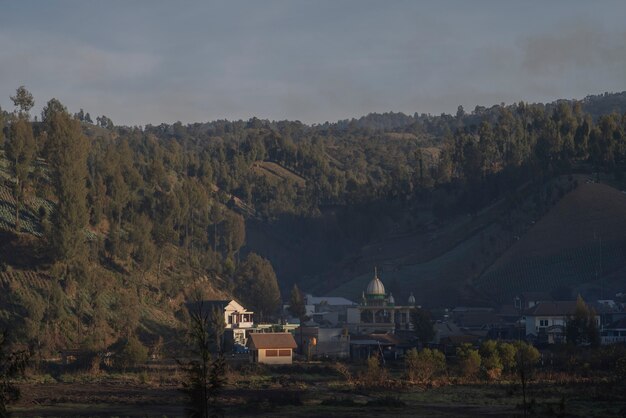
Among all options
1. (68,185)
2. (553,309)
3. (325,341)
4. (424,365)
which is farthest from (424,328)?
(68,185)

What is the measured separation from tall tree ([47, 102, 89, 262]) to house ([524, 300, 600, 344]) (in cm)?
4054

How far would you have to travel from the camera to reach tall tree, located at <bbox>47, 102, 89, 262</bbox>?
91500mm

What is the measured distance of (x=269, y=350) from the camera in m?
85.0

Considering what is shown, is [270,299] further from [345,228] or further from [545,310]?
[345,228]

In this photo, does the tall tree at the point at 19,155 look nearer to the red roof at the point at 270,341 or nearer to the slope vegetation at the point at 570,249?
the red roof at the point at 270,341

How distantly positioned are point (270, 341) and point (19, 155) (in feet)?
99.2

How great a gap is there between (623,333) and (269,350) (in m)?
31.4

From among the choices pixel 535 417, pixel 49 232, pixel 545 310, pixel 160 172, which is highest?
pixel 160 172

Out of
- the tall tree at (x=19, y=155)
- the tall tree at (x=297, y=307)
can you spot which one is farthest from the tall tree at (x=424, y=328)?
the tall tree at (x=19, y=155)

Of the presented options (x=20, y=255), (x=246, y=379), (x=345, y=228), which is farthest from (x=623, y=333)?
(x=345, y=228)

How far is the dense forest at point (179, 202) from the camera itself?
92.9 meters

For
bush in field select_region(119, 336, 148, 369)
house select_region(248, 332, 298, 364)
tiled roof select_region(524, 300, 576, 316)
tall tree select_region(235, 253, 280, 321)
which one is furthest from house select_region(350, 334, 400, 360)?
bush in field select_region(119, 336, 148, 369)

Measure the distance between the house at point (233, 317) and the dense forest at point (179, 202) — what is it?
3479 mm

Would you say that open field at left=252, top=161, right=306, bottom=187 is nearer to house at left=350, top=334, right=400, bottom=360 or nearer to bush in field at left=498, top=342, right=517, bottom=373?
house at left=350, top=334, right=400, bottom=360
